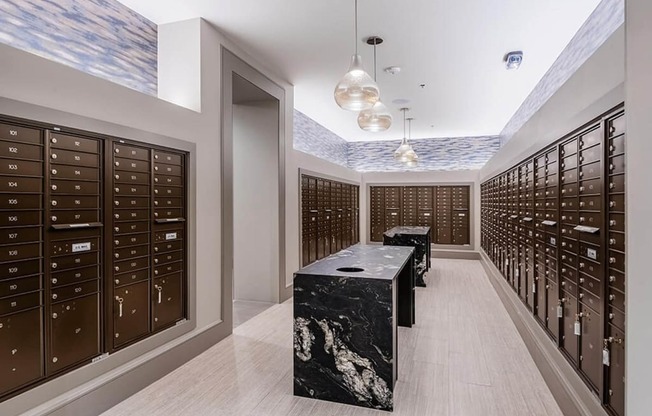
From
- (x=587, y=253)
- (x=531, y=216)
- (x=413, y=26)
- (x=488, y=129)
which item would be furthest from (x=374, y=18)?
(x=488, y=129)

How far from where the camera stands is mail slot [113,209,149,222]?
2354 millimetres

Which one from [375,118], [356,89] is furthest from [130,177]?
[375,118]

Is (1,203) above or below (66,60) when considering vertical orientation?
below

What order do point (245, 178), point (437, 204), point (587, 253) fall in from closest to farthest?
point (587, 253)
point (245, 178)
point (437, 204)

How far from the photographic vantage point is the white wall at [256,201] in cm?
464

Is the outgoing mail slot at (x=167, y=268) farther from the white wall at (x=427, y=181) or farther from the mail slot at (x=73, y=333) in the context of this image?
the white wall at (x=427, y=181)

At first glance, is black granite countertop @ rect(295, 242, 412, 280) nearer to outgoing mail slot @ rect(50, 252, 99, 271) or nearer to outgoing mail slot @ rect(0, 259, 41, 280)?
outgoing mail slot @ rect(50, 252, 99, 271)

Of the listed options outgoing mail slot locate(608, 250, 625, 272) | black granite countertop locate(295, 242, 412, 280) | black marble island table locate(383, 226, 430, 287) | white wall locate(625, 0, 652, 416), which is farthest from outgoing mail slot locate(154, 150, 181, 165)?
black marble island table locate(383, 226, 430, 287)

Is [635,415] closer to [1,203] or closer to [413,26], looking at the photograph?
[1,203]

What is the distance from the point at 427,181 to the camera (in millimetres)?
8750

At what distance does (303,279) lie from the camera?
2414 millimetres

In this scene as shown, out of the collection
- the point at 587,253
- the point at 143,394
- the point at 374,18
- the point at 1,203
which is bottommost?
the point at 143,394

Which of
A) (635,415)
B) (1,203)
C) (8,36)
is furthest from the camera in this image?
(8,36)

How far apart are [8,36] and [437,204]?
26.7ft
